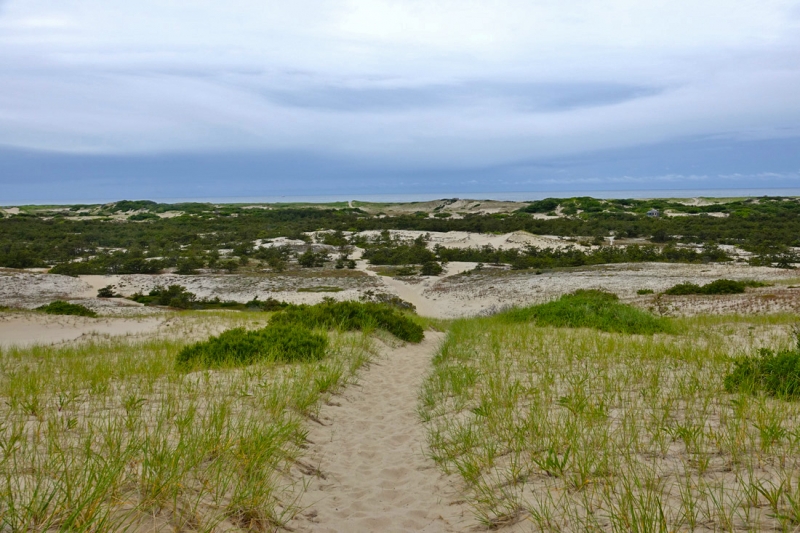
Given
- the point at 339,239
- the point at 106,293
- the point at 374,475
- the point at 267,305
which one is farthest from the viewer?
the point at 339,239

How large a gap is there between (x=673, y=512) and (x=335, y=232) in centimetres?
7210

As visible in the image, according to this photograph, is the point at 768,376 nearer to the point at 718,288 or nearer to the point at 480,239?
the point at 718,288

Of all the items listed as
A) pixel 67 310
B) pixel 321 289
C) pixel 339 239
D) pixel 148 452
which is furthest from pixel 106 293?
pixel 148 452

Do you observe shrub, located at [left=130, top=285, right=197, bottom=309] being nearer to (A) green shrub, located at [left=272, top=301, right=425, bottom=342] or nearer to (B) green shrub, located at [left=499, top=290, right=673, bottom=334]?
(A) green shrub, located at [left=272, top=301, right=425, bottom=342]

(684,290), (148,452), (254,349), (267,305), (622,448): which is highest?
(148,452)

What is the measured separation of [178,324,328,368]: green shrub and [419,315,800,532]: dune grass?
9.58 ft

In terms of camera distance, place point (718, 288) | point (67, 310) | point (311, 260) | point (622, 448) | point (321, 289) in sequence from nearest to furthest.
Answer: point (622, 448)
point (718, 288)
point (67, 310)
point (321, 289)
point (311, 260)

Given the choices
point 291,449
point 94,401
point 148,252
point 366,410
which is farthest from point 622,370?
point 148,252

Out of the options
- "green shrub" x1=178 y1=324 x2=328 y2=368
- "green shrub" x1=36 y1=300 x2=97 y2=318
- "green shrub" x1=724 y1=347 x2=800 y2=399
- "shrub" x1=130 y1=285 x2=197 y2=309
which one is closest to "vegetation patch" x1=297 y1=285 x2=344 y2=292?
"shrub" x1=130 y1=285 x2=197 y2=309

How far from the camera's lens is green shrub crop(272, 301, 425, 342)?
48.4ft

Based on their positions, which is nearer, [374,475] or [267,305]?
[374,475]

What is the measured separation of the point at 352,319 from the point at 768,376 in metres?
10.2

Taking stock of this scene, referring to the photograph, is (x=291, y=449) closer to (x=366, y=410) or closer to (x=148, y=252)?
(x=366, y=410)

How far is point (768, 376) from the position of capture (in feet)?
21.8
